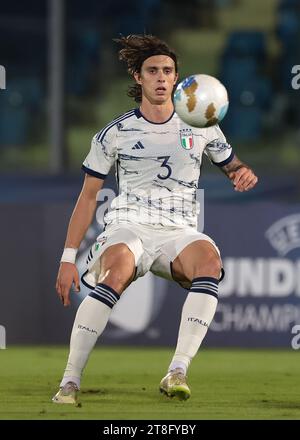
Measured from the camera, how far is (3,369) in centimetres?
870

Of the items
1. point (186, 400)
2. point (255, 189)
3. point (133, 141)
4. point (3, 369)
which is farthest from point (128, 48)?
point (255, 189)

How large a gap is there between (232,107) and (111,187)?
9.67ft

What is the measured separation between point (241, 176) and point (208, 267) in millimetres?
556

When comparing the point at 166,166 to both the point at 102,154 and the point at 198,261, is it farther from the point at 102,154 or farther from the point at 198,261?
the point at 198,261

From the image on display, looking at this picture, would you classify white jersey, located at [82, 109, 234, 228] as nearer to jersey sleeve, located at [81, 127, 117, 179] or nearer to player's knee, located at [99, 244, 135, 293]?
jersey sleeve, located at [81, 127, 117, 179]

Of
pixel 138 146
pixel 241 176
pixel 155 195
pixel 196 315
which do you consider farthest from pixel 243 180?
pixel 196 315

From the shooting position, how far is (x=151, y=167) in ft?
23.5

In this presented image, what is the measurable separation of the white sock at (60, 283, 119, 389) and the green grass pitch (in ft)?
0.63

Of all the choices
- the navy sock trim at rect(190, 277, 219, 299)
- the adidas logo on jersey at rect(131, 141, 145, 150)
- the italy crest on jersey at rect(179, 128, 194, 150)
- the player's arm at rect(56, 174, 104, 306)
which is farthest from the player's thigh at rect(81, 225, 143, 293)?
the italy crest on jersey at rect(179, 128, 194, 150)

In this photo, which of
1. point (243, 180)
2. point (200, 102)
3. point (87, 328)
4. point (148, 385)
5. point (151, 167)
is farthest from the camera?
point (148, 385)

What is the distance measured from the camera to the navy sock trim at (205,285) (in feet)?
22.5
